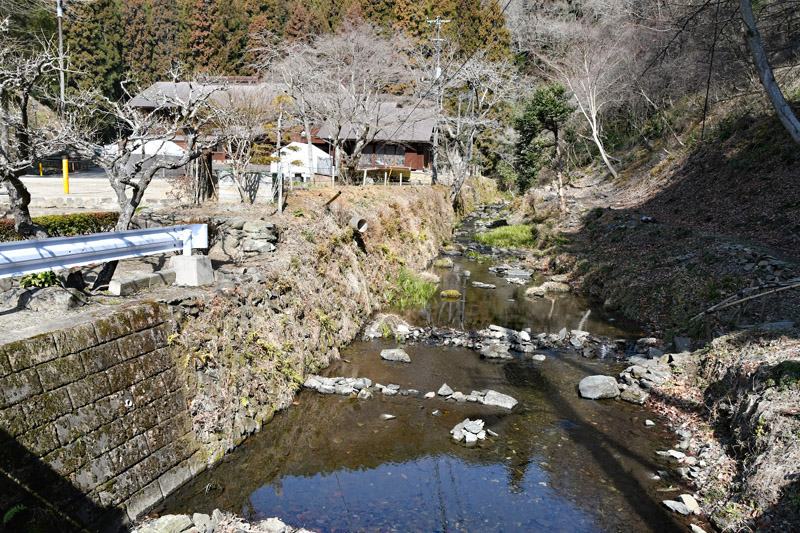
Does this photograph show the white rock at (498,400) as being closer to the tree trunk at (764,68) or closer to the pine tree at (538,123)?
the tree trunk at (764,68)

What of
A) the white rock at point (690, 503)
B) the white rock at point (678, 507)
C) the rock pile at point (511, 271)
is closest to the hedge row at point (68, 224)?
the white rock at point (678, 507)

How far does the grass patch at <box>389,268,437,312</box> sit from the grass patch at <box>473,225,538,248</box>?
9136 mm

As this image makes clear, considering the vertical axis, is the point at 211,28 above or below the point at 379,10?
below

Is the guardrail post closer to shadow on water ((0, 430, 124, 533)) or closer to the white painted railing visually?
the white painted railing

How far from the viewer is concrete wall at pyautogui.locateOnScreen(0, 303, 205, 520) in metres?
4.71

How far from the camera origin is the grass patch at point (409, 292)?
1467 centimetres

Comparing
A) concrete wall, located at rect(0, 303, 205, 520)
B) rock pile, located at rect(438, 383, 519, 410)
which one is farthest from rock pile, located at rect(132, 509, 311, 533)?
rock pile, located at rect(438, 383, 519, 410)

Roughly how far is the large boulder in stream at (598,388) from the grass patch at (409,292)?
594cm

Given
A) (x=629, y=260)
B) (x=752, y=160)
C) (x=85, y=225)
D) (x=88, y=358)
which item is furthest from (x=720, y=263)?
(x=85, y=225)

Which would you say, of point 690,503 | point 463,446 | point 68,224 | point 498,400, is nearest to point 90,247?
point 68,224

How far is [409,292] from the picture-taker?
15.2m

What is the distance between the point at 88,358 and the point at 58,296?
1.20m

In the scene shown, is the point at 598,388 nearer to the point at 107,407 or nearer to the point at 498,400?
the point at 498,400

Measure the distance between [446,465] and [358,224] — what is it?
8.66 meters
